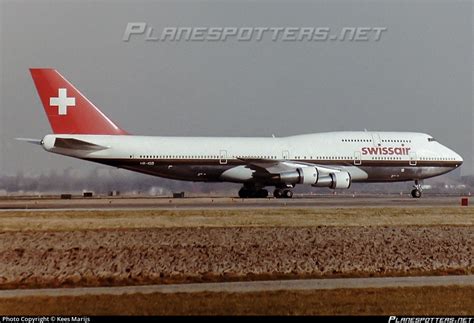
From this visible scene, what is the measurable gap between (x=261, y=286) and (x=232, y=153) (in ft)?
97.6

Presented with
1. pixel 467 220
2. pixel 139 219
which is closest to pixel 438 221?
pixel 467 220

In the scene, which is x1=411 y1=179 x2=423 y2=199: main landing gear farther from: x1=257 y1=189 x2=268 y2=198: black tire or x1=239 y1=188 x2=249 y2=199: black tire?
x1=239 y1=188 x2=249 y2=199: black tire

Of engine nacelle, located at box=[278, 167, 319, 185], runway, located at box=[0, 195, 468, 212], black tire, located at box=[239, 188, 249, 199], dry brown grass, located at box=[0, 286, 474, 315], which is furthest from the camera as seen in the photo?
black tire, located at box=[239, 188, 249, 199]

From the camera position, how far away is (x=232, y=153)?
4469cm

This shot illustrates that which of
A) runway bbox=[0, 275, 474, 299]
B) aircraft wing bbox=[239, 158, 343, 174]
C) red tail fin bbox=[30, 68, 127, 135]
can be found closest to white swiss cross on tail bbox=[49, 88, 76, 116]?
red tail fin bbox=[30, 68, 127, 135]

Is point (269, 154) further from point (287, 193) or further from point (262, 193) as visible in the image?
point (287, 193)

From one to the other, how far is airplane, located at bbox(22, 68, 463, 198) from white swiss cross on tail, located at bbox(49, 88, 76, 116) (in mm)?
70

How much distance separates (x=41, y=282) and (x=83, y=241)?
3938 mm

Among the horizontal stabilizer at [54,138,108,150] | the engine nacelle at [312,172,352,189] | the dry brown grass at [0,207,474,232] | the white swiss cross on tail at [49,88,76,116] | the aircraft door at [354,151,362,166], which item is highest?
the white swiss cross on tail at [49,88,76,116]

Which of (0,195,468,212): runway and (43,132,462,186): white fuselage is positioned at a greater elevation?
(43,132,462,186): white fuselage

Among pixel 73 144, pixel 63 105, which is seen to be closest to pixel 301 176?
pixel 73 144

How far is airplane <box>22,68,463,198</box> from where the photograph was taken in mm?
43062

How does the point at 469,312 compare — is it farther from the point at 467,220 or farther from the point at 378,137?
the point at 378,137

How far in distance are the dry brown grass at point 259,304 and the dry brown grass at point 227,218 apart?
10.00 m
